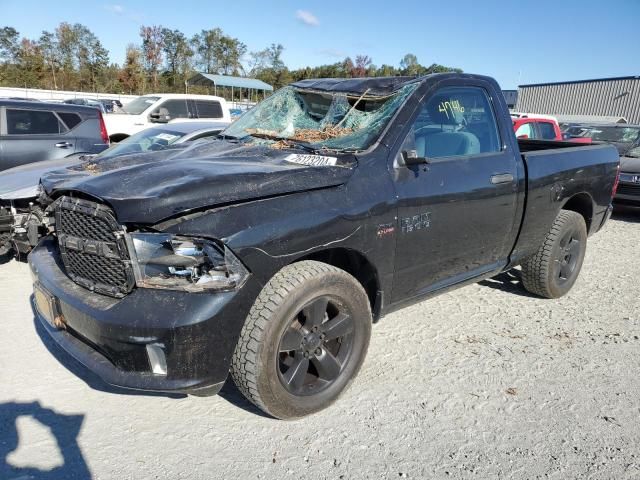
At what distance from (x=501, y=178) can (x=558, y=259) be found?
146 cm

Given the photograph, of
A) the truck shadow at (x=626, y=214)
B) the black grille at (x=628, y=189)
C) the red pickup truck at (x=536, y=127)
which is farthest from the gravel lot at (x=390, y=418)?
the red pickup truck at (x=536, y=127)

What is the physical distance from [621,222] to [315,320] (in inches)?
331

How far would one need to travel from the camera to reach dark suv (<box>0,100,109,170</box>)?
7906mm

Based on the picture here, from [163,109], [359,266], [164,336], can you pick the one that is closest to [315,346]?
[359,266]

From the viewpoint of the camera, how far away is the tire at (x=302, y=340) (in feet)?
7.97

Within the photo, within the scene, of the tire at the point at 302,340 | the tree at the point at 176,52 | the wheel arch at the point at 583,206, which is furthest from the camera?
the tree at the point at 176,52

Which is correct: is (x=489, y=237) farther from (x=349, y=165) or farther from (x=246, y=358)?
(x=246, y=358)

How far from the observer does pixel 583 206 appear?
16.3ft

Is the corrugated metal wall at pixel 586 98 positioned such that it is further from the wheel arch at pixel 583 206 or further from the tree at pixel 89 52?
the tree at pixel 89 52

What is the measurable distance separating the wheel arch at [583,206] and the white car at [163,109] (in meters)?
9.54

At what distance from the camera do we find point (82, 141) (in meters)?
8.42

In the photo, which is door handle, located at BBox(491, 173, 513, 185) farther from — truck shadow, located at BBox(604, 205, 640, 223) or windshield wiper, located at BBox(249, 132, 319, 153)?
truck shadow, located at BBox(604, 205, 640, 223)

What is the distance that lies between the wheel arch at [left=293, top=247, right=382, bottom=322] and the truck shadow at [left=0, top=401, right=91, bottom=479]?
1569 mm

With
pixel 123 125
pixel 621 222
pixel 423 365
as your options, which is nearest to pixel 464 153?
pixel 423 365
